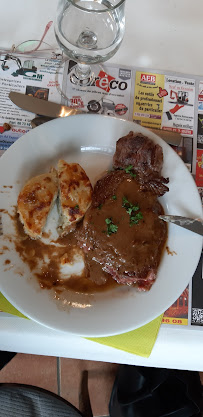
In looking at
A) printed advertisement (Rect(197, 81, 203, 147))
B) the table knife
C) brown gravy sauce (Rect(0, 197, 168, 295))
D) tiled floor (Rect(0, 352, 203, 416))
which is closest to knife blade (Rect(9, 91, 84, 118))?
the table knife

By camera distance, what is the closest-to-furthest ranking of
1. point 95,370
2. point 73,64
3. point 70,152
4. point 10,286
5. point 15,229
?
point 10,286, point 15,229, point 70,152, point 73,64, point 95,370

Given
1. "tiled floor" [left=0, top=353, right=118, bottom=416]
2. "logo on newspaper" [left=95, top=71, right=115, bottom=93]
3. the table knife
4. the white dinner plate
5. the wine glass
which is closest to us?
the white dinner plate

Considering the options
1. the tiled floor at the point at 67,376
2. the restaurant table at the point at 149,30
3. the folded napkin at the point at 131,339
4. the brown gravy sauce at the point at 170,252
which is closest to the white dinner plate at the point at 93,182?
the brown gravy sauce at the point at 170,252

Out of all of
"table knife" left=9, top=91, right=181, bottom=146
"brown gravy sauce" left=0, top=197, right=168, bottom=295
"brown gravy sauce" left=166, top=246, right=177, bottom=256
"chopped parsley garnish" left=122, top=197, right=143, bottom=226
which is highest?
"table knife" left=9, top=91, right=181, bottom=146

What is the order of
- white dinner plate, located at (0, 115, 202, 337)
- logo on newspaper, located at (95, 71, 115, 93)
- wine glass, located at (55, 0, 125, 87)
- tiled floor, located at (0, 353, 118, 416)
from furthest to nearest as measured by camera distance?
tiled floor, located at (0, 353, 118, 416), logo on newspaper, located at (95, 71, 115, 93), wine glass, located at (55, 0, 125, 87), white dinner plate, located at (0, 115, 202, 337)

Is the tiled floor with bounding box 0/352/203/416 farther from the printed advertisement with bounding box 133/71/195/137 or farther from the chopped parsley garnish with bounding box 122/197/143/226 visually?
Result: the printed advertisement with bounding box 133/71/195/137

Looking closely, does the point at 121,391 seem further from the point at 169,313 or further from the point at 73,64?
the point at 73,64

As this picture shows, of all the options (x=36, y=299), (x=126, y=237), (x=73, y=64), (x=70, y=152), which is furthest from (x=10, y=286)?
(x=73, y=64)

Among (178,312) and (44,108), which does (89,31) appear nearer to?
(44,108)

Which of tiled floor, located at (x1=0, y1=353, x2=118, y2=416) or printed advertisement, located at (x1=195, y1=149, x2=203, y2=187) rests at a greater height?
printed advertisement, located at (x1=195, y1=149, x2=203, y2=187)
